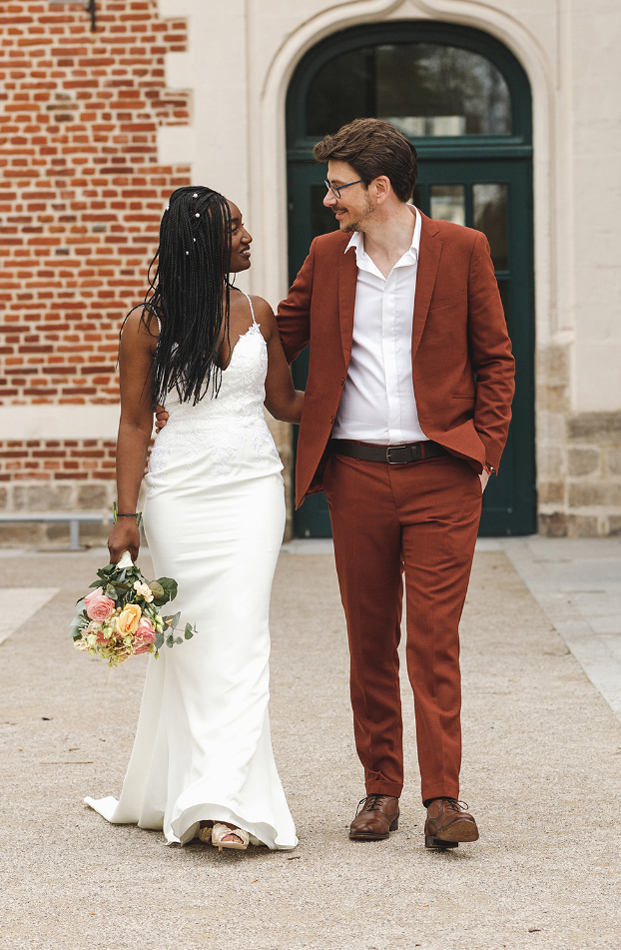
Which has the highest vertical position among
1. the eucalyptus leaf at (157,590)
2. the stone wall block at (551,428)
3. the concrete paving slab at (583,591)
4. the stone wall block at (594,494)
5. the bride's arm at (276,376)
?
the bride's arm at (276,376)

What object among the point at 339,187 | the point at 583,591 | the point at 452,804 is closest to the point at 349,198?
the point at 339,187

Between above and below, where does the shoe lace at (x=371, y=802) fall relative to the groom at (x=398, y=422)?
below

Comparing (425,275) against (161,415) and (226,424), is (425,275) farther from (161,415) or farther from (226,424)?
(161,415)

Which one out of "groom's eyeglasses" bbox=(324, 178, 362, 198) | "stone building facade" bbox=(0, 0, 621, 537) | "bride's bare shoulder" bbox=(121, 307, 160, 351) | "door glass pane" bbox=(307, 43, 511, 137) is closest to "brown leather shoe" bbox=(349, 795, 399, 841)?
"bride's bare shoulder" bbox=(121, 307, 160, 351)

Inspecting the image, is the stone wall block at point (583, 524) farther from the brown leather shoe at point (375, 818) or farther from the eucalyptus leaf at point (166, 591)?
the eucalyptus leaf at point (166, 591)

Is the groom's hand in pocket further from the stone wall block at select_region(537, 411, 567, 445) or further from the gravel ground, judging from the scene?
the stone wall block at select_region(537, 411, 567, 445)

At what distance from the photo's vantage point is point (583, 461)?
9492 mm

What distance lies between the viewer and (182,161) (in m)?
9.44

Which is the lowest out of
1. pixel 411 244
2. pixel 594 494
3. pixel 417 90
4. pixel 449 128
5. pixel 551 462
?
pixel 594 494

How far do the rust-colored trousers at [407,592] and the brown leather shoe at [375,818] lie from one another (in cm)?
3

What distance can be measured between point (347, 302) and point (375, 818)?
1.47m

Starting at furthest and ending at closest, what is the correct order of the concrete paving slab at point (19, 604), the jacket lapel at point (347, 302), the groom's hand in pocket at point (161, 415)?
the concrete paving slab at point (19, 604)
the groom's hand in pocket at point (161, 415)
the jacket lapel at point (347, 302)

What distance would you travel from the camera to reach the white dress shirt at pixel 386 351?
141 inches

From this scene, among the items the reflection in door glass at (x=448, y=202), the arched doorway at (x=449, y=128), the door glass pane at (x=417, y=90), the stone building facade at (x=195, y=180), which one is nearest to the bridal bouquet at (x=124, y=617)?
the stone building facade at (x=195, y=180)
